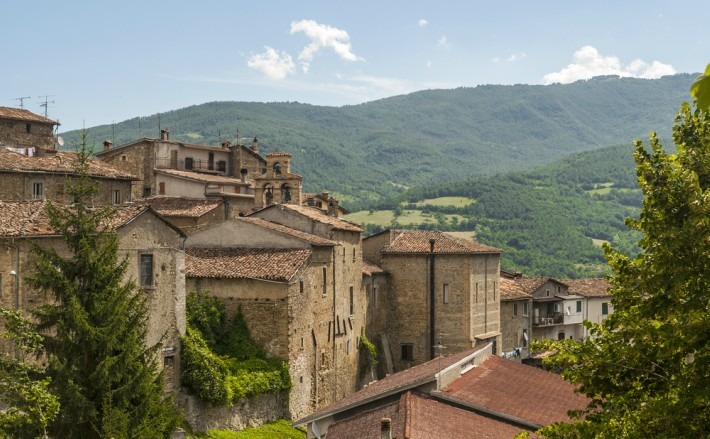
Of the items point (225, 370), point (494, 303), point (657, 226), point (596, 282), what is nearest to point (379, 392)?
point (225, 370)

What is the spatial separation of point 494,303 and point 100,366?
38.5 metres

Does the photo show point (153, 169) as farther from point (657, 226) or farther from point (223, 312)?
point (657, 226)

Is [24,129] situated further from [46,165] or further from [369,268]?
[369,268]

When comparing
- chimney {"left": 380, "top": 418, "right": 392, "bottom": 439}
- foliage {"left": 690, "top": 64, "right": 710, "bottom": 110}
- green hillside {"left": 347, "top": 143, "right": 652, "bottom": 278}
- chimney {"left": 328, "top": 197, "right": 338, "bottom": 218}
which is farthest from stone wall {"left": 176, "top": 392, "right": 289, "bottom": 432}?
green hillside {"left": 347, "top": 143, "right": 652, "bottom": 278}

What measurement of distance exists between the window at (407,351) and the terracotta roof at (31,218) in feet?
83.2

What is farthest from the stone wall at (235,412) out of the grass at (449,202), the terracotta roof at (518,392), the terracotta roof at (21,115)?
the grass at (449,202)

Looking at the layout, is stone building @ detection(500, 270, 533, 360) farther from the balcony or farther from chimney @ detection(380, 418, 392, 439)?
chimney @ detection(380, 418, 392, 439)

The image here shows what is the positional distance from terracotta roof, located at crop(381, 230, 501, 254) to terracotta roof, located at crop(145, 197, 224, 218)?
11060 mm

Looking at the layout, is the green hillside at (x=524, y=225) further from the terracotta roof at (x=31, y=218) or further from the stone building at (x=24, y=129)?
the terracotta roof at (x=31, y=218)

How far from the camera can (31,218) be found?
31.9m

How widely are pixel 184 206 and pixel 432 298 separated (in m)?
15.9

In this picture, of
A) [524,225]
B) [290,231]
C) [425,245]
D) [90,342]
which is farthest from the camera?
[524,225]

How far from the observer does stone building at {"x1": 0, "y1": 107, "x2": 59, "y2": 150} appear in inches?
2518

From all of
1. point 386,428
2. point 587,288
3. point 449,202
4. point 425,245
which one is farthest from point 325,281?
point 449,202
